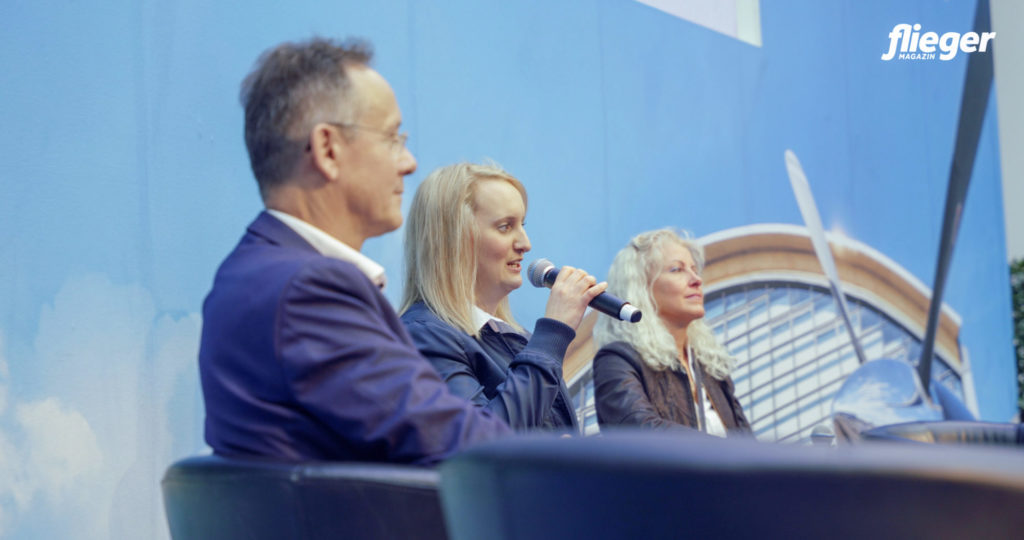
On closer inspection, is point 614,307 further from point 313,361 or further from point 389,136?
point 313,361

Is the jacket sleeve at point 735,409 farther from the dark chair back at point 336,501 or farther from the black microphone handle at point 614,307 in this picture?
the dark chair back at point 336,501

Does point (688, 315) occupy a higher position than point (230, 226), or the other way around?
point (230, 226)

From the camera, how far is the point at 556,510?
547 mm

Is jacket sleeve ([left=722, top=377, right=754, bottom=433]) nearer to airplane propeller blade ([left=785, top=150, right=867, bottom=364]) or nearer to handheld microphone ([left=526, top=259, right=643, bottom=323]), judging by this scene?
handheld microphone ([left=526, top=259, right=643, bottom=323])

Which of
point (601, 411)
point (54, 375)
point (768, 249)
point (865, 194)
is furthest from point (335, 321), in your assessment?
point (865, 194)

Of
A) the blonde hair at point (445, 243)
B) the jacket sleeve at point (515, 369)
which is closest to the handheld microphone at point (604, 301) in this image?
the blonde hair at point (445, 243)

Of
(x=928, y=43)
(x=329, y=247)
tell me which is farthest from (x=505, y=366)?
(x=928, y=43)

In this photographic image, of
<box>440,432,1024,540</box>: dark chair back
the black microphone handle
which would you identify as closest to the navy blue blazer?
<box>440,432,1024,540</box>: dark chair back

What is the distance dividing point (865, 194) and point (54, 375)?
3613mm

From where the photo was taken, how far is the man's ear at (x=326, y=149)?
3.92 feet

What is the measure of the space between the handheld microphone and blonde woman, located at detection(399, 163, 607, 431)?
0.17 ft

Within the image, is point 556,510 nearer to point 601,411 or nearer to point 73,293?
point 73,293

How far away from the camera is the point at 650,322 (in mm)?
2795

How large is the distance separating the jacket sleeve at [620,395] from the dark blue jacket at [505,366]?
1.97 feet
